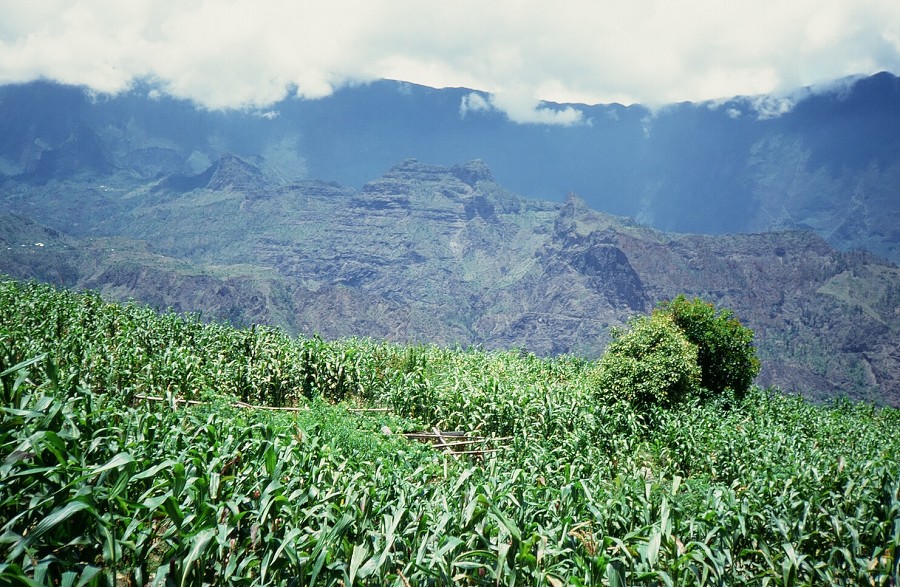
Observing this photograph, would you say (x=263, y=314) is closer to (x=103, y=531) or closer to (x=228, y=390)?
(x=228, y=390)

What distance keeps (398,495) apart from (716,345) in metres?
14.8

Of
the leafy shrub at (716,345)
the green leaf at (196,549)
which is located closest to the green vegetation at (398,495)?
the green leaf at (196,549)

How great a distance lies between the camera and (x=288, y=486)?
201 inches

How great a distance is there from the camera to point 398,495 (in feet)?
18.0

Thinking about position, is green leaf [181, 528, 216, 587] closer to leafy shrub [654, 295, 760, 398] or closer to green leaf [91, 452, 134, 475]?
green leaf [91, 452, 134, 475]

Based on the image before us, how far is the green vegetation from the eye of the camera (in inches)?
146

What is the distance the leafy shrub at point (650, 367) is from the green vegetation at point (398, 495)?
1247 mm

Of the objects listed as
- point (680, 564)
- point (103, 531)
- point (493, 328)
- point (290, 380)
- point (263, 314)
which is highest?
point (103, 531)

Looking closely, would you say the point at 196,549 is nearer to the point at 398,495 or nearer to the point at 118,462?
the point at 118,462

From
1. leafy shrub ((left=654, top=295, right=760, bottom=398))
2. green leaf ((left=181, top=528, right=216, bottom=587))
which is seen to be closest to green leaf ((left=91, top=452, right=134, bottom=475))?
green leaf ((left=181, top=528, right=216, bottom=587))

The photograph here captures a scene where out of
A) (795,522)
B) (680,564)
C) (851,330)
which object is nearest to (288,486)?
(680,564)

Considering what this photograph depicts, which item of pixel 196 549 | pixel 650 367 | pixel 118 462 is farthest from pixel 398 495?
pixel 650 367

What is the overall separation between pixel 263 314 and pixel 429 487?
145 m

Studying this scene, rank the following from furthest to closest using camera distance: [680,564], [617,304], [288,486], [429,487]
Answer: [617,304]
[429,487]
[288,486]
[680,564]
